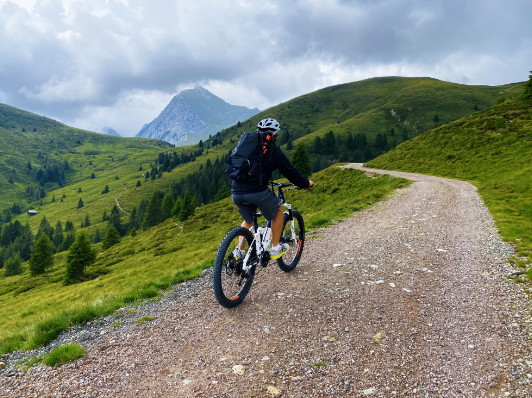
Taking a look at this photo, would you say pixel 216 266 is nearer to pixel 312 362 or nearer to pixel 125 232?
pixel 312 362

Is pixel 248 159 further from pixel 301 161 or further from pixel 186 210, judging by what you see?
pixel 186 210

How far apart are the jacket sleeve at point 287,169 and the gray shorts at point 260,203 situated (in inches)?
25.4

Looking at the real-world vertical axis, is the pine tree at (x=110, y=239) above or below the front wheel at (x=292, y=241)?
below

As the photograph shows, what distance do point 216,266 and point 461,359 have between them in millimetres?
4904

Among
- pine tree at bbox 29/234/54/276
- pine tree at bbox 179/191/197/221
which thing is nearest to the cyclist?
pine tree at bbox 179/191/197/221

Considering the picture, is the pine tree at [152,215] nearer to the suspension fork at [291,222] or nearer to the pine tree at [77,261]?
the pine tree at [77,261]

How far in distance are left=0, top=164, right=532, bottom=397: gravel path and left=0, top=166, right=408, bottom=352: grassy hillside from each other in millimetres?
1013

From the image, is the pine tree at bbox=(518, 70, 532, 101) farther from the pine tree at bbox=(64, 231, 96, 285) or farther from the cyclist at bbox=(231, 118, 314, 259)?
the pine tree at bbox=(64, 231, 96, 285)

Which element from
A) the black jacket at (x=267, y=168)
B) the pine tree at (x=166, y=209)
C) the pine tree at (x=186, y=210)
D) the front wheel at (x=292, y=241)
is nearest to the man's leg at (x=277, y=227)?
the front wheel at (x=292, y=241)

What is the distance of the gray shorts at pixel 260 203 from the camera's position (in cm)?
655

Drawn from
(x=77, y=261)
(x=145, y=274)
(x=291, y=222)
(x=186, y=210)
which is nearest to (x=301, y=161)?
(x=186, y=210)

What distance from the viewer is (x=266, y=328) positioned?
5.71 metres

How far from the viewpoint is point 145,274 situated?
Answer: 91.1 feet

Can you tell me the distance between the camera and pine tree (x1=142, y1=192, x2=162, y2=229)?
11231 centimetres
